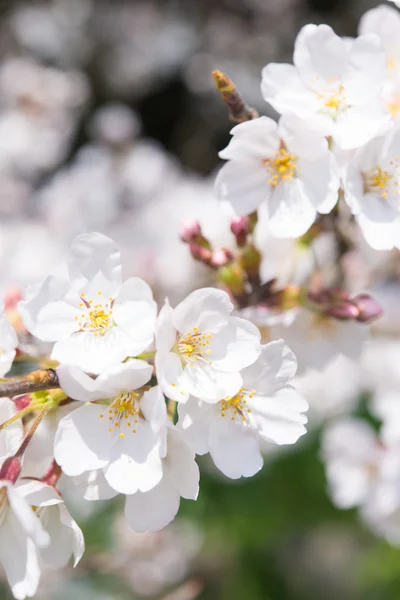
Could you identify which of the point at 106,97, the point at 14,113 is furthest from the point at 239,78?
the point at 14,113

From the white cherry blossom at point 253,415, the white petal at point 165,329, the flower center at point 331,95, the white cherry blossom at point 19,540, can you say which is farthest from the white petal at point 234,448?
the flower center at point 331,95

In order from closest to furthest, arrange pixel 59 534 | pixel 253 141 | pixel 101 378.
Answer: pixel 101 378, pixel 59 534, pixel 253 141

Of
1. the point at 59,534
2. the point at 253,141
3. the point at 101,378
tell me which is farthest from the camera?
the point at 253,141

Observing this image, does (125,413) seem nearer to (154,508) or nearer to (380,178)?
(154,508)

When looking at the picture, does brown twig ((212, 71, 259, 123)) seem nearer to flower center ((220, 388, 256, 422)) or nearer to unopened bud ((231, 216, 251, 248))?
unopened bud ((231, 216, 251, 248))

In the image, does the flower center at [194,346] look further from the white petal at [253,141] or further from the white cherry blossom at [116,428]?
the white petal at [253,141]

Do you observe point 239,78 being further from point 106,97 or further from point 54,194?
point 54,194

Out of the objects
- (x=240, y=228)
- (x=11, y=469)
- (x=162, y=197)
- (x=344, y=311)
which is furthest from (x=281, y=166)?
(x=162, y=197)
